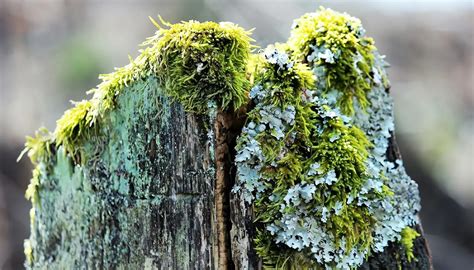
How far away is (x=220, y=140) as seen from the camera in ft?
5.87

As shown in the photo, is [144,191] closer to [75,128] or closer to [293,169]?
[75,128]

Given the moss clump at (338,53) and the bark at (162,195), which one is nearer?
the bark at (162,195)

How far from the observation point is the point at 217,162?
177cm

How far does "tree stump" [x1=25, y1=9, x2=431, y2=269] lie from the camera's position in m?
1.74

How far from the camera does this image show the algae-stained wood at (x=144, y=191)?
1.76 m

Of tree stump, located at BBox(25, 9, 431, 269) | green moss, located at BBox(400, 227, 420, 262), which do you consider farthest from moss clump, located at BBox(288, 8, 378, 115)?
green moss, located at BBox(400, 227, 420, 262)

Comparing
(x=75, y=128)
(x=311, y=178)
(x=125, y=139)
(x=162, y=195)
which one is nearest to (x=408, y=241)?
(x=311, y=178)

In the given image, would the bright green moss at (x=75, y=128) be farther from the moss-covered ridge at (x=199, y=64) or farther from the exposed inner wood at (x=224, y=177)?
the exposed inner wood at (x=224, y=177)

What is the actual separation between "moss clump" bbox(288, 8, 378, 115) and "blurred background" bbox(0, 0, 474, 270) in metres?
4.73

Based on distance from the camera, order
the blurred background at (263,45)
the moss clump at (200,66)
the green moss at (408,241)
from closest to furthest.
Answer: the moss clump at (200,66), the green moss at (408,241), the blurred background at (263,45)

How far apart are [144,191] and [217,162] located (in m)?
0.30

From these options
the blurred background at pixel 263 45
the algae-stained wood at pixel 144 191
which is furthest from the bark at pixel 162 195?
the blurred background at pixel 263 45

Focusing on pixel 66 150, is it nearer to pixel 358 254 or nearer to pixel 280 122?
pixel 280 122

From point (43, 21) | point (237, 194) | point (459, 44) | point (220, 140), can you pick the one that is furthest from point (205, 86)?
point (43, 21)
